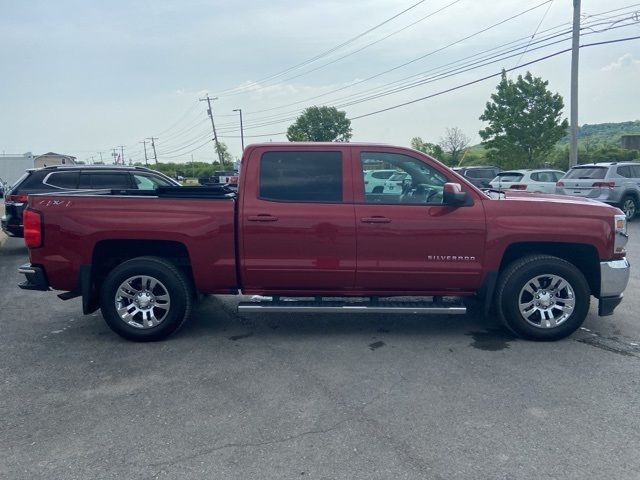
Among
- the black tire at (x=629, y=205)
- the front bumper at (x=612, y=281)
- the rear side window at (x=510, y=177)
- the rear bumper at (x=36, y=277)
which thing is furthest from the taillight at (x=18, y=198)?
the black tire at (x=629, y=205)

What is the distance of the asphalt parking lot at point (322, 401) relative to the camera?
10.6 feet

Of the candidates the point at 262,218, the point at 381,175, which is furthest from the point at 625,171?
the point at 262,218

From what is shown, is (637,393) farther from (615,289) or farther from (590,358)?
(615,289)

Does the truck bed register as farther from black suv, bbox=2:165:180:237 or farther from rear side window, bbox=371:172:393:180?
black suv, bbox=2:165:180:237

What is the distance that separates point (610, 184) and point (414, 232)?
→ 470 inches

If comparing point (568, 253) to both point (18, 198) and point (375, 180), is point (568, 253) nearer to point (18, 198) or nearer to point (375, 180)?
A: point (375, 180)

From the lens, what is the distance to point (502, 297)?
528 centimetres

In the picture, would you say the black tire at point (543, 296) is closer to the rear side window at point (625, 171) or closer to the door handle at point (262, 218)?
the door handle at point (262, 218)

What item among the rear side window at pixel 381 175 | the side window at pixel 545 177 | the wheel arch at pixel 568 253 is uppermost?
the rear side window at pixel 381 175

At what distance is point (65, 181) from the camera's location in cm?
1083

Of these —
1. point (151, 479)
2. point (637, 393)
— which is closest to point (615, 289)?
point (637, 393)

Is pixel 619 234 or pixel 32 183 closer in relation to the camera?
pixel 619 234

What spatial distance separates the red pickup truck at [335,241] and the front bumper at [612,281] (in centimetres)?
1

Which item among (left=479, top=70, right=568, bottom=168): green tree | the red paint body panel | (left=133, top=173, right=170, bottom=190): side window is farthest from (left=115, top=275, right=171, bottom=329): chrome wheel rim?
(left=479, top=70, right=568, bottom=168): green tree
